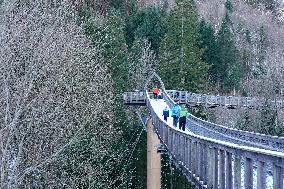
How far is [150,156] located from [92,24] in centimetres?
1587

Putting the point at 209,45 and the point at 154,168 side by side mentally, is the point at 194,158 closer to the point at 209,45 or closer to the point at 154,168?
the point at 154,168

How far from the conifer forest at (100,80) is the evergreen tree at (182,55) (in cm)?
11

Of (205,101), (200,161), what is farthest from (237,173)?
(205,101)

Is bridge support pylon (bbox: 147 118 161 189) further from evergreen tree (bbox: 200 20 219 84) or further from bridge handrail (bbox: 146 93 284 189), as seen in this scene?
evergreen tree (bbox: 200 20 219 84)

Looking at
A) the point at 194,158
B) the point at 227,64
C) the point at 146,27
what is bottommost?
the point at 194,158

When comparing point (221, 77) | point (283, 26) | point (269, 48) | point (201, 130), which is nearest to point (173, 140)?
point (201, 130)

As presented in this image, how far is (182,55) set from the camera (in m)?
55.0

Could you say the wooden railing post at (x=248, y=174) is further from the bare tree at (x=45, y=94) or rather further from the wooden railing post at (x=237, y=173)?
the bare tree at (x=45, y=94)

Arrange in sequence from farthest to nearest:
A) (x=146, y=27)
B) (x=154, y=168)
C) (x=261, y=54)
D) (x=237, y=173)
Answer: (x=261, y=54), (x=146, y=27), (x=154, y=168), (x=237, y=173)

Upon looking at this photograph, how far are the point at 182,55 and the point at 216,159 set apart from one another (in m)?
44.2

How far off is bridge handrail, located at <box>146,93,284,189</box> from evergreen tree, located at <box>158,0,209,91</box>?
36280mm

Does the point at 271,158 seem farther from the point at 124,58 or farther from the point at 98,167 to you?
the point at 124,58

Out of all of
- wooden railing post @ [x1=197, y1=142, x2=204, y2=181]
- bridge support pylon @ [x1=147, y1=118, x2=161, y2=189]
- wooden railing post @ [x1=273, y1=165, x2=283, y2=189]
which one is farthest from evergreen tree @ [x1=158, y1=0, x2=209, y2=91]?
wooden railing post @ [x1=273, y1=165, x2=283, y2=189]

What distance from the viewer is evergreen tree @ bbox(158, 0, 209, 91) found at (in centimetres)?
5391
